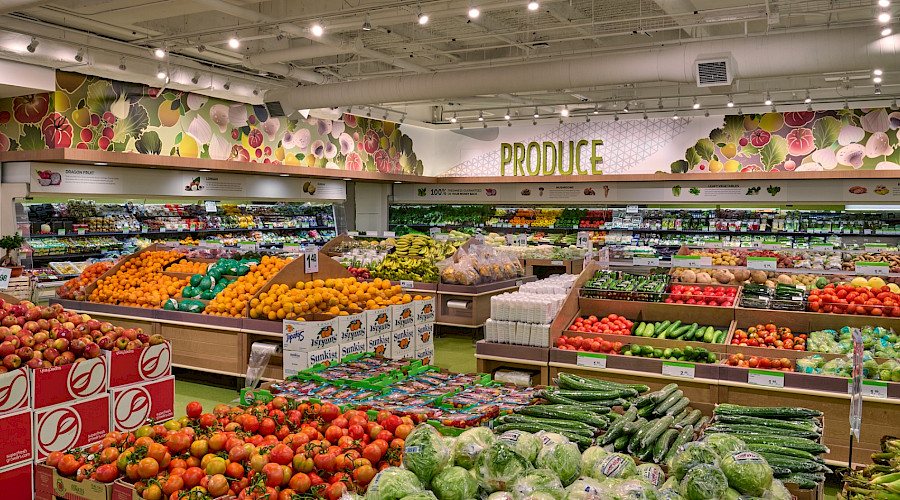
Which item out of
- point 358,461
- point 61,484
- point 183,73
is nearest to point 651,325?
point 358,461

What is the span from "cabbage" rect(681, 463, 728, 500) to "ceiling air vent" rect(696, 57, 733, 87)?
6166 mm

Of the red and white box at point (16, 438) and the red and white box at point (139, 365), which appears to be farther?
the red and white box at point (139, 365)

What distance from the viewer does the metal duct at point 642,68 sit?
7.14 metres

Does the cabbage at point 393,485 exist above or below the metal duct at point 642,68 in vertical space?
below

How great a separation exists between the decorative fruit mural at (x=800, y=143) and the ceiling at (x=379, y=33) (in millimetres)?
582

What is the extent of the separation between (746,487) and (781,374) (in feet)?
9.04

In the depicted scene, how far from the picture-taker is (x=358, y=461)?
2.58 metres

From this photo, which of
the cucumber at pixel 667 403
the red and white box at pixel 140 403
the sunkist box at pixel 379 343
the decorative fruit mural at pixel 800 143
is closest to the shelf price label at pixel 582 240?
the decorative fruit mural at pixel 800 143

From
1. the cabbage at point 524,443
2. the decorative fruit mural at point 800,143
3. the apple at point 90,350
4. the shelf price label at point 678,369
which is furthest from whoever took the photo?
the decorative fruit mural at point 800,143

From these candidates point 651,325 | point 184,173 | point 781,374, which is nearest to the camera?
point 781,374

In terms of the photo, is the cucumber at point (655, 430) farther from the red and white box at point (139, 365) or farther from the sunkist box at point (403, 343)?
the sunkist box at point (403, 343)

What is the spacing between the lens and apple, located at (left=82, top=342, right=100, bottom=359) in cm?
423

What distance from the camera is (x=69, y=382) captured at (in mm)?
4117

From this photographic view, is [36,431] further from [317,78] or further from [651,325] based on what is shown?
[317,78]
